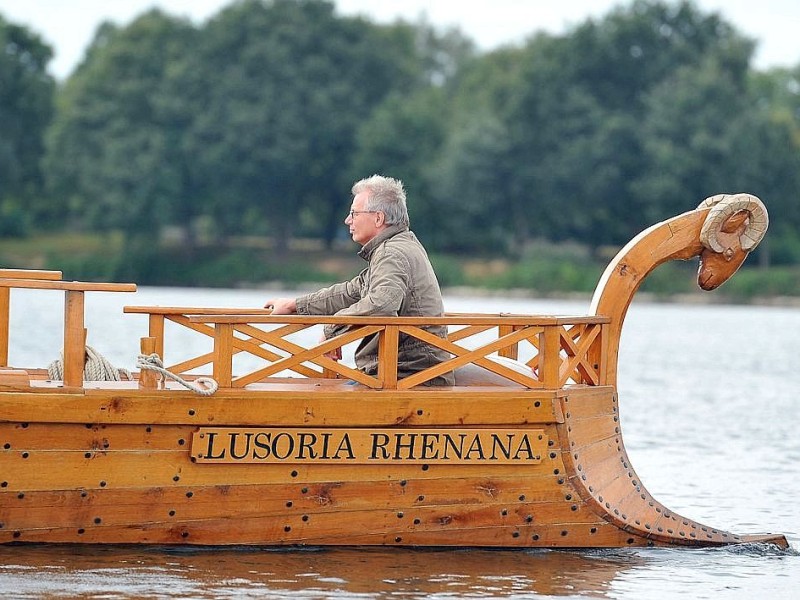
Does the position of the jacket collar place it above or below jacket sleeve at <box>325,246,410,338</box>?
above

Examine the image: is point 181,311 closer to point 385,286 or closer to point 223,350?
point 223,350

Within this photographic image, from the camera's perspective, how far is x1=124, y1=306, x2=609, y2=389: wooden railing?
9617 millimetres

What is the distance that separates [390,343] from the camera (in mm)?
9719

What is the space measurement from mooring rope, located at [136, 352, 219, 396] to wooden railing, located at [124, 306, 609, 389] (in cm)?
8

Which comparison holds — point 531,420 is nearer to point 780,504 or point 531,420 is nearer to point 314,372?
point 314,372

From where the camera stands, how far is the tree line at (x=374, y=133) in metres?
73.6

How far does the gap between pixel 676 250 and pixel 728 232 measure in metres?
0.35

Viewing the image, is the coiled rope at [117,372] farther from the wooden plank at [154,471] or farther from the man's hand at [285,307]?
the man's hand at [285,307]

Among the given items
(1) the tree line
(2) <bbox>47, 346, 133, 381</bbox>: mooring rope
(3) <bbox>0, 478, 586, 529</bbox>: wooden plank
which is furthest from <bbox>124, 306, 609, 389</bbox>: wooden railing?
(1) the tree line

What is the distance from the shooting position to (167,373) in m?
9.53

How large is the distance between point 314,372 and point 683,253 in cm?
266

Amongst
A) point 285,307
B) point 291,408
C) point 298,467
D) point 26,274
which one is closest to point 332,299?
point 285,307

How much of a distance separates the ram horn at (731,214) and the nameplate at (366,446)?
176cm

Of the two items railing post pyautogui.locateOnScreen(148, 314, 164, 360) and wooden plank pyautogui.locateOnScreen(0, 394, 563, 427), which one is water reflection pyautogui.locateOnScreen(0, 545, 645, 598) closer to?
wooden plank pyautogui.locateOnScreen(0, 394, 563, 427)
